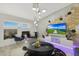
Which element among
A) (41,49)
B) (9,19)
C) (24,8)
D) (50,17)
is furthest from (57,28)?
(9,19)

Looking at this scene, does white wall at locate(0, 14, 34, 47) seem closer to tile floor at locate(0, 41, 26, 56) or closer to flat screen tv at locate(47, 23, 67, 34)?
tile floor at locate(0, 41, 26, 56)

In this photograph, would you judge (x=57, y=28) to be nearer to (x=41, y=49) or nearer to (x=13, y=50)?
(x=41, y=49)

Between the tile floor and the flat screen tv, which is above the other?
the flat screen tv

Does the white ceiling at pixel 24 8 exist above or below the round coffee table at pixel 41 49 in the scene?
above

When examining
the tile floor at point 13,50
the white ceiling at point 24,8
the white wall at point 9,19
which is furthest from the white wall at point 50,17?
the tile floor at point 13,50

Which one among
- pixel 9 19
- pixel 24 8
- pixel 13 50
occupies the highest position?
pixel 24 8

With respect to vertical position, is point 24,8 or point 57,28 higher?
point 24,8

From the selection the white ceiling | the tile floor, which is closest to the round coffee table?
the tile floor

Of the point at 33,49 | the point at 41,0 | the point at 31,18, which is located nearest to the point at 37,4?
the point at 41,0

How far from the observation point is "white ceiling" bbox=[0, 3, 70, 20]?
7.73 ft

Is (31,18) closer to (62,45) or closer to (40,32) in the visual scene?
(40,32)

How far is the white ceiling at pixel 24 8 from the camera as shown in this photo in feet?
7.73

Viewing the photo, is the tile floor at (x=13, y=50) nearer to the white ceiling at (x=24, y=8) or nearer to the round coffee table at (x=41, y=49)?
the round coffee table at (x=41, y=49)

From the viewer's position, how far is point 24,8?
2.40 metres
